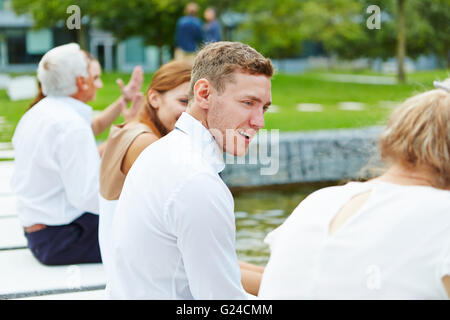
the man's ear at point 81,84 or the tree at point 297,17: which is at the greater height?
the man's ear at point 81,84

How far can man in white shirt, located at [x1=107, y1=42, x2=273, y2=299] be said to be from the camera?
6.07 ft

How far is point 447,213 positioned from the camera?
5.60ft

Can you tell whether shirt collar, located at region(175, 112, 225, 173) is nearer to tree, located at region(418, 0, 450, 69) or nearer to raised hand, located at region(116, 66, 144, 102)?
raised hand, located at region(116, 66, 144, 102)

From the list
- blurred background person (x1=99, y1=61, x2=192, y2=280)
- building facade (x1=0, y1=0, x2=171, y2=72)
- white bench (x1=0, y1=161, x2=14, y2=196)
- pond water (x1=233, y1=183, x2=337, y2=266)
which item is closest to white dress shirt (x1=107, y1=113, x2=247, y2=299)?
blurred background person (x1=99, y1=61, x2=192, y2=280)

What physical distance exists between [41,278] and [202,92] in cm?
217

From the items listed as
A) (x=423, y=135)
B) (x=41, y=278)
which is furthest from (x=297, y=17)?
(x=423, y=135)

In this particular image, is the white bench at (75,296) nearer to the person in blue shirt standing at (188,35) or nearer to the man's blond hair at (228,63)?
the man's blond hair at (228,63)

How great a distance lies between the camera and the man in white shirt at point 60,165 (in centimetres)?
376

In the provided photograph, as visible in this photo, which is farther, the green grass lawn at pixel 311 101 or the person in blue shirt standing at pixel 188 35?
the person in blue shirt standing at pixel 188 35

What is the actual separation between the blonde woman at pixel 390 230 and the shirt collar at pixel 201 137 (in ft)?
1.19

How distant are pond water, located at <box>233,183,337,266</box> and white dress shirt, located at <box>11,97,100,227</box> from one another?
7.50 ft

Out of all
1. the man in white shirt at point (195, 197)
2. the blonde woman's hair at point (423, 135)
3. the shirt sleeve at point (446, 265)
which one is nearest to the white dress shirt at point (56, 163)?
the man in white shirt at point (195, 197)

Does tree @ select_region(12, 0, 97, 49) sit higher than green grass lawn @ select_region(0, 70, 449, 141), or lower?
higher

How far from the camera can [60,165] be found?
12.5 ft
